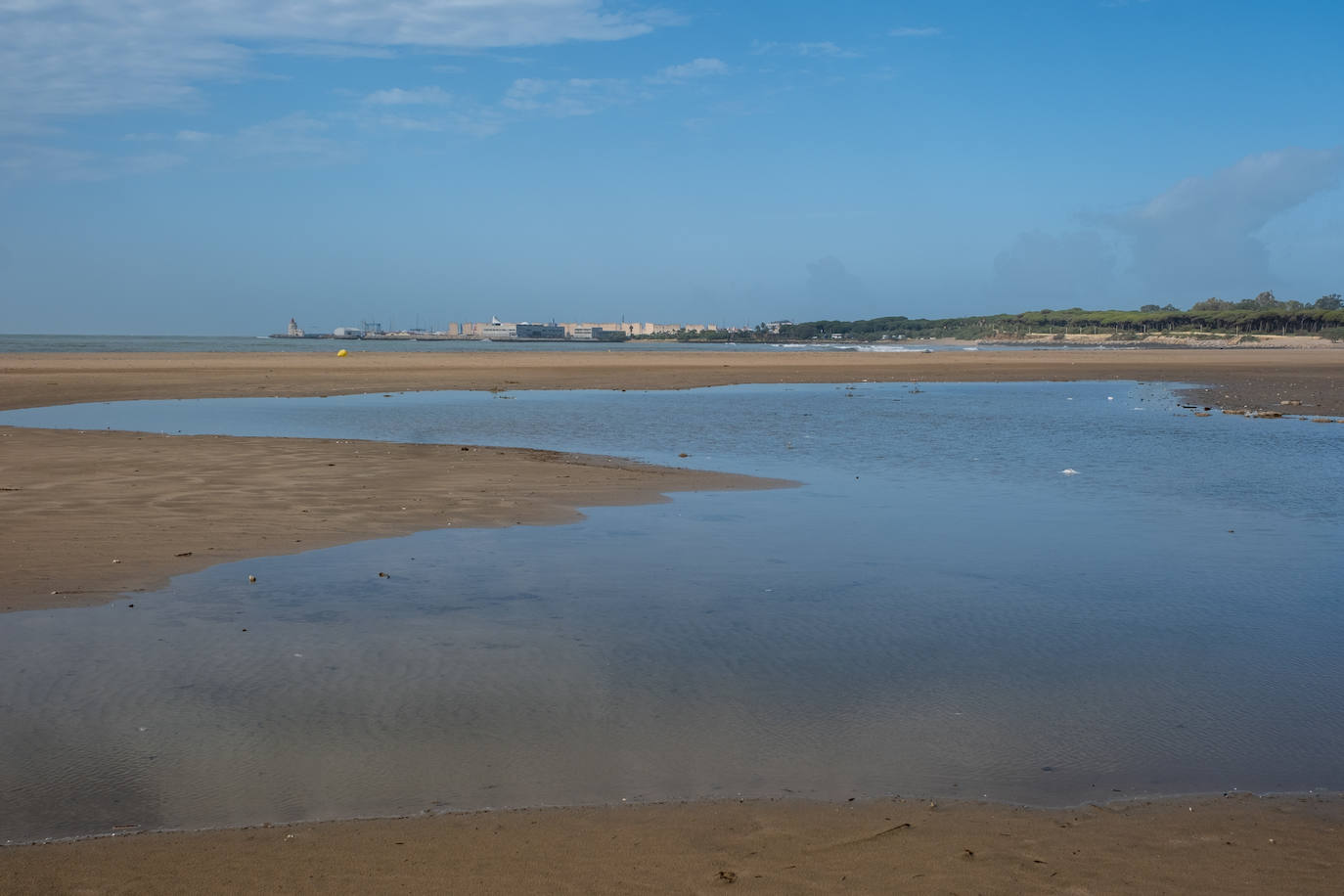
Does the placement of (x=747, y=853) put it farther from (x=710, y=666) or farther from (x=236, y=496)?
(x=236, y=496)

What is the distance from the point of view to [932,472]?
1691cm

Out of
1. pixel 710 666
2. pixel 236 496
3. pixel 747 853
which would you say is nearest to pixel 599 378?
pixel 236 496

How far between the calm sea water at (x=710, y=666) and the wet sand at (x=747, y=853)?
222mm

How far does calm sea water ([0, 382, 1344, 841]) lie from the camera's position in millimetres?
5164

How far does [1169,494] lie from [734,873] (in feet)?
40.2

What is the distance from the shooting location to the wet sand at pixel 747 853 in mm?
4125

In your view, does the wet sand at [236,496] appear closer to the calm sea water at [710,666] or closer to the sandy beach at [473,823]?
the sandy beach at [473,823]

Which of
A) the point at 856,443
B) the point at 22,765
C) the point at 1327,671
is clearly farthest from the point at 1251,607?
the point at 856,443

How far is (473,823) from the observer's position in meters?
4.65

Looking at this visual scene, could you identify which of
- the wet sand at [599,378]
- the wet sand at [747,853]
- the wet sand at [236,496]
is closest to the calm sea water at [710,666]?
the wet sand at [747,853]

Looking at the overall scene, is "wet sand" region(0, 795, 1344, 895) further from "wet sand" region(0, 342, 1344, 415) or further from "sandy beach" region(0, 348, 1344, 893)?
"wet sand" region(0, 342, 1344, 415)

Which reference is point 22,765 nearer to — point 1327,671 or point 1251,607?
point 1327,671

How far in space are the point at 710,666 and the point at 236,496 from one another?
345 inches

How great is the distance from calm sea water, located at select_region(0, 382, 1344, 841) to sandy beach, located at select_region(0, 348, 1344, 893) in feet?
0.91
